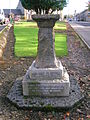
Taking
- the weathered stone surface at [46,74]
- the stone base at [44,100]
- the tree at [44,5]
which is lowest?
the stone base at [44,100]

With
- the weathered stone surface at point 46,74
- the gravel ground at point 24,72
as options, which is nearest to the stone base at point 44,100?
the gravel ground at point 24,72

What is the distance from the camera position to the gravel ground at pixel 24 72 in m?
5.26

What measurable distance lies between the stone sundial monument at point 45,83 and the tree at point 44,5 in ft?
0.87

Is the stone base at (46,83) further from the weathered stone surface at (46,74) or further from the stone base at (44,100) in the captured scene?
the stone base at (44,100)

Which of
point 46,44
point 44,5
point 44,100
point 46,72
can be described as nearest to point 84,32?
point 46,44

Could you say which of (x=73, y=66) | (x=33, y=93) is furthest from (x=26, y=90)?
(x=73, y=66)

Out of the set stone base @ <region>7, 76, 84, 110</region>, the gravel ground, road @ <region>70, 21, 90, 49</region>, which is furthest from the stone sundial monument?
road @ <region>70, 21, 90, 49</region>


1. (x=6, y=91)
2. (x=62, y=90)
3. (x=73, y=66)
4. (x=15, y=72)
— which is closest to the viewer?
(x=62, y=90)

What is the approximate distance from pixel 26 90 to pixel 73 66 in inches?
154

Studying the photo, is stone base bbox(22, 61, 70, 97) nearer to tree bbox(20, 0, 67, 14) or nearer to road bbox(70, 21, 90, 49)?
tree bbox(20, 0, 67, 14)

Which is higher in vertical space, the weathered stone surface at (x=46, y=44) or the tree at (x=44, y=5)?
the tree at (x=44, y=5)

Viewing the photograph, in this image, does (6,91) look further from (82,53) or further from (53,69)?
(82,53)

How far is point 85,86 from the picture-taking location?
6953 mm

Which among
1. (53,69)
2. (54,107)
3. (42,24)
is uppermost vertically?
(42,24)
